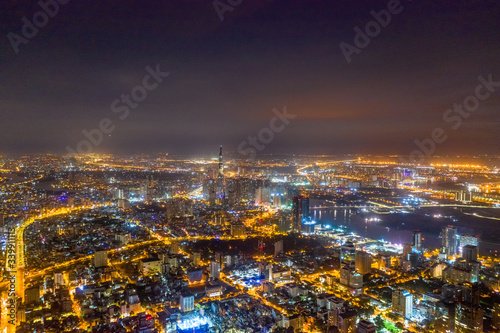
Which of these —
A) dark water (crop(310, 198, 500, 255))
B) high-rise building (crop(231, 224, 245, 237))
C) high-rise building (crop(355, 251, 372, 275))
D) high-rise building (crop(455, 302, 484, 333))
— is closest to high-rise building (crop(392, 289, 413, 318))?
high-rise building (crop(455, 302, 484, 333))

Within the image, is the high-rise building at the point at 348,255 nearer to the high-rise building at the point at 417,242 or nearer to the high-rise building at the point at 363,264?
the high-rise building at the point at 363,264

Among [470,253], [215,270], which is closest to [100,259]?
[215,270]

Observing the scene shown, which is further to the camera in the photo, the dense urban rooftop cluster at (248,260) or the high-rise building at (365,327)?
the dense urban rooftop cluster at (248,260)

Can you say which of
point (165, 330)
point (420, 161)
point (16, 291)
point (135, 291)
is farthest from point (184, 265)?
point (420, 161)

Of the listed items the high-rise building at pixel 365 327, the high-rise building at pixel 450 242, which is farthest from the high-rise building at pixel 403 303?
the high-rise building at pixel 450 242

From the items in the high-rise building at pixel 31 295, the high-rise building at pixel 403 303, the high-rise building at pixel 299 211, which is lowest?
the high-rise building at pixel 403 303

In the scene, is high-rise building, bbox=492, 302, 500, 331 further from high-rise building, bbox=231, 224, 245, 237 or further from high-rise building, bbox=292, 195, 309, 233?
high-rise building, bbox=231, 224, 245, 237

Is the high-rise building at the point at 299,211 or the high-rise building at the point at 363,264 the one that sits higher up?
the high-rise building at the point at 299,211
